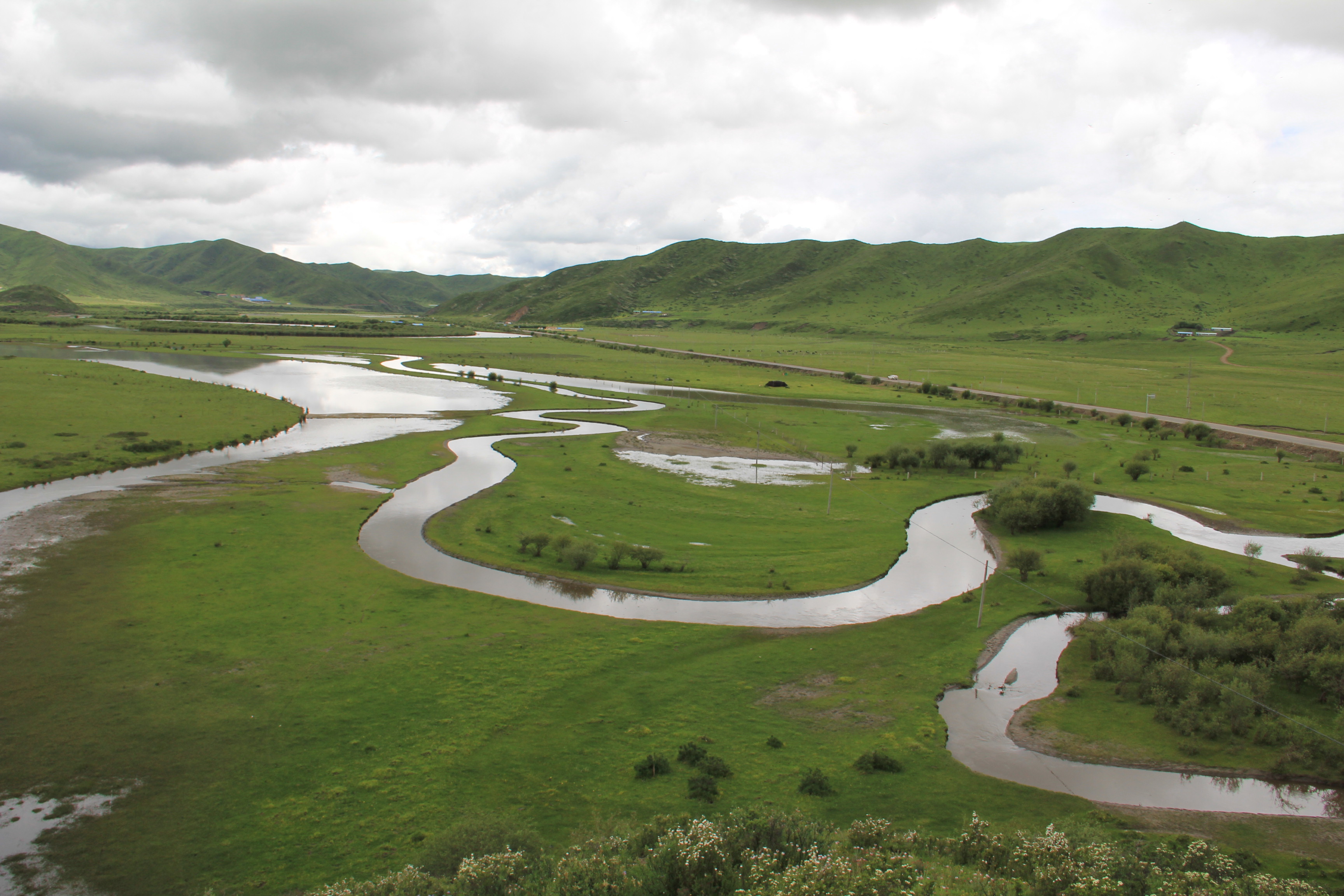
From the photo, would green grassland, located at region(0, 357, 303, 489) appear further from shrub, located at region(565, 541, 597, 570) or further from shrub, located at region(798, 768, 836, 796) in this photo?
shrub, located at region(798, 768, 836, 796)

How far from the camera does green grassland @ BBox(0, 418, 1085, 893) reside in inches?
781

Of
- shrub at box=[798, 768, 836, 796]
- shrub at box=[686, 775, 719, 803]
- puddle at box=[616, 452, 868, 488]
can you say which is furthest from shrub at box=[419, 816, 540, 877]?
puddle at box=[616, 452, 868, 488]

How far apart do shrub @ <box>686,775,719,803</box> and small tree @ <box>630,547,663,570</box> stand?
2009cm

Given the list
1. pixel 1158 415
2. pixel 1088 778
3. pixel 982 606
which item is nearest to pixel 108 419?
pixel 982 606

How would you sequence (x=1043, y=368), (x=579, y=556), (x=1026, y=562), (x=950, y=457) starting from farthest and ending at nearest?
(x=1043, y=368)
(x=950, y=457)
(x=1026, y=562)
(x=579, y=556)

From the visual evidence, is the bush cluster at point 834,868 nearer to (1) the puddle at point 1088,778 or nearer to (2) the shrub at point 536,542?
(1) the puddle at point 1088,778

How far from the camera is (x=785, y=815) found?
1823cm

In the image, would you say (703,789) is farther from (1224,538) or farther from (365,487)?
(1224,538)

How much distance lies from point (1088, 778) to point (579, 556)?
84.5 feet

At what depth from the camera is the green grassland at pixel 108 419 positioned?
59.8m

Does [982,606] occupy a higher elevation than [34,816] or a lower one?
higher

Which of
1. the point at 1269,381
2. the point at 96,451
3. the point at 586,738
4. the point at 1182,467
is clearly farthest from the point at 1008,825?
the point at 1269,381

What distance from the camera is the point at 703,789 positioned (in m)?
21.1

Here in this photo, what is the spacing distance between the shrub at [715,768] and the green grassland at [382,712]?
2.05 ft
